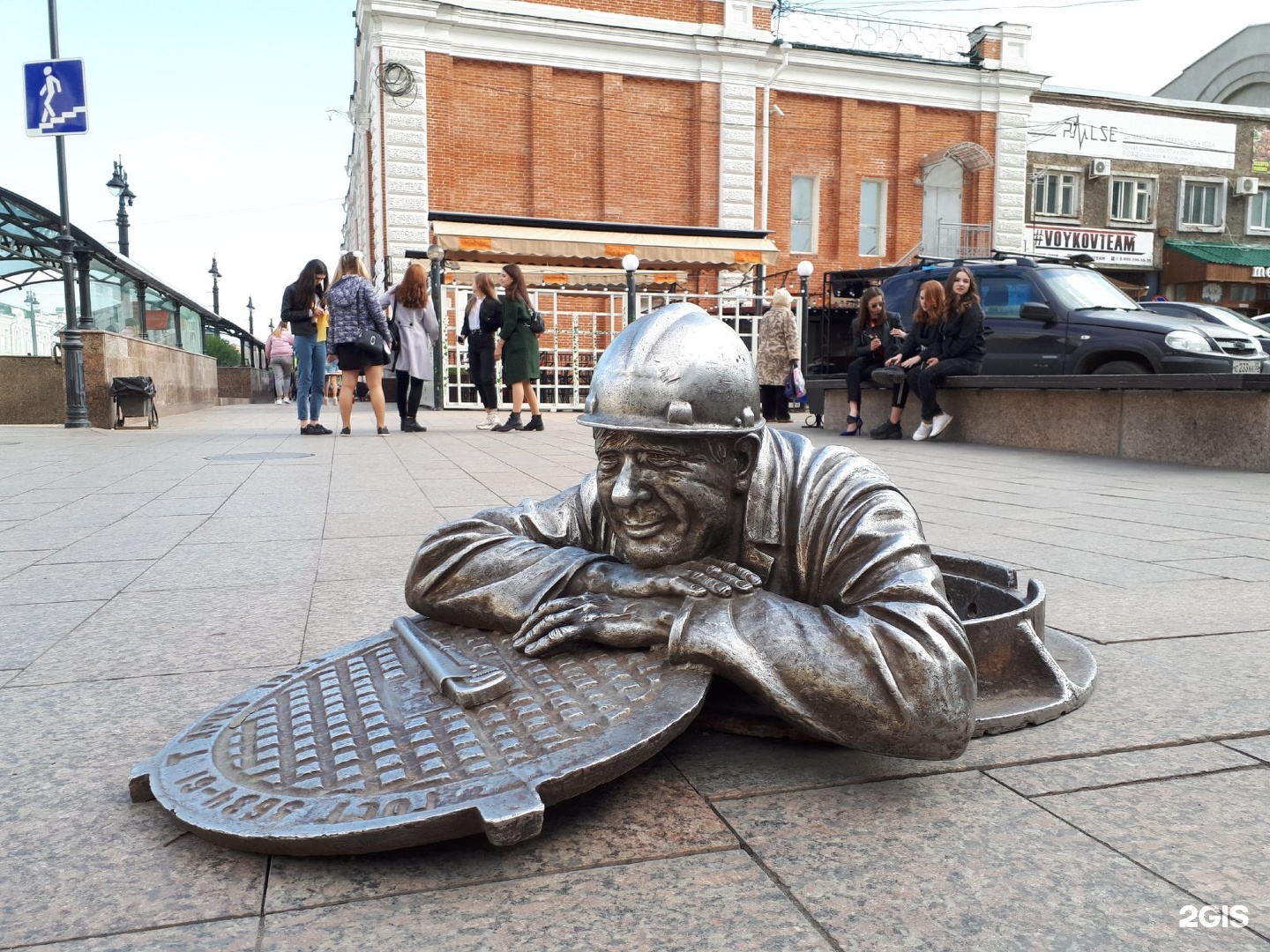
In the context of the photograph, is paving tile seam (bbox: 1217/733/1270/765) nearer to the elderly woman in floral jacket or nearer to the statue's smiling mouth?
the statue's smiling mouth

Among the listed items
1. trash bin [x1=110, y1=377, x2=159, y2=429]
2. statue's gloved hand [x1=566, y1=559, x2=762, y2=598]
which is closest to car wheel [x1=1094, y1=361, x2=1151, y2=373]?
statue's gloved hand [x1=566, y1=559, x2=762, y2=598]

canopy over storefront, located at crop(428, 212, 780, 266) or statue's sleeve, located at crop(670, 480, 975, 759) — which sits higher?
canopy over storefront, located at crop(428, 212, 780, 266)

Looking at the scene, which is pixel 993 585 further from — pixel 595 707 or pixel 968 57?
pixel 968 57

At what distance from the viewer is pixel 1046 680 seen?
2.14 meters

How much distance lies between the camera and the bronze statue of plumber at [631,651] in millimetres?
1556

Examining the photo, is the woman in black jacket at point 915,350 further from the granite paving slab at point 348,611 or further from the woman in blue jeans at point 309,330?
the granite paving slab at point 348,611

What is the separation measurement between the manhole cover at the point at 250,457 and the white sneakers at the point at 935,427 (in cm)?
620

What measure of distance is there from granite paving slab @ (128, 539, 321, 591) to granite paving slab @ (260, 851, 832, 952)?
2321 millimetres

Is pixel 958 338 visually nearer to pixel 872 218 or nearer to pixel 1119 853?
pixel 1119 853

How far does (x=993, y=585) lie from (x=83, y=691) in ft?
7.56

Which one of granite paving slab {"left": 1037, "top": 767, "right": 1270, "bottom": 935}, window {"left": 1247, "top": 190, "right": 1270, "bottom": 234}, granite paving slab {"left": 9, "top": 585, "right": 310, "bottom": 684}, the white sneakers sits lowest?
granite paving slab {"left": 9, "top": 585, "right": 310, "bottom": 684}

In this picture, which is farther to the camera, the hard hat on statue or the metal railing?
the metal railing

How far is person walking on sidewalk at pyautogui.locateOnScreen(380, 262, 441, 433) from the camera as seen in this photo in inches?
412

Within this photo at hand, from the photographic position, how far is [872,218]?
24.6 metres
